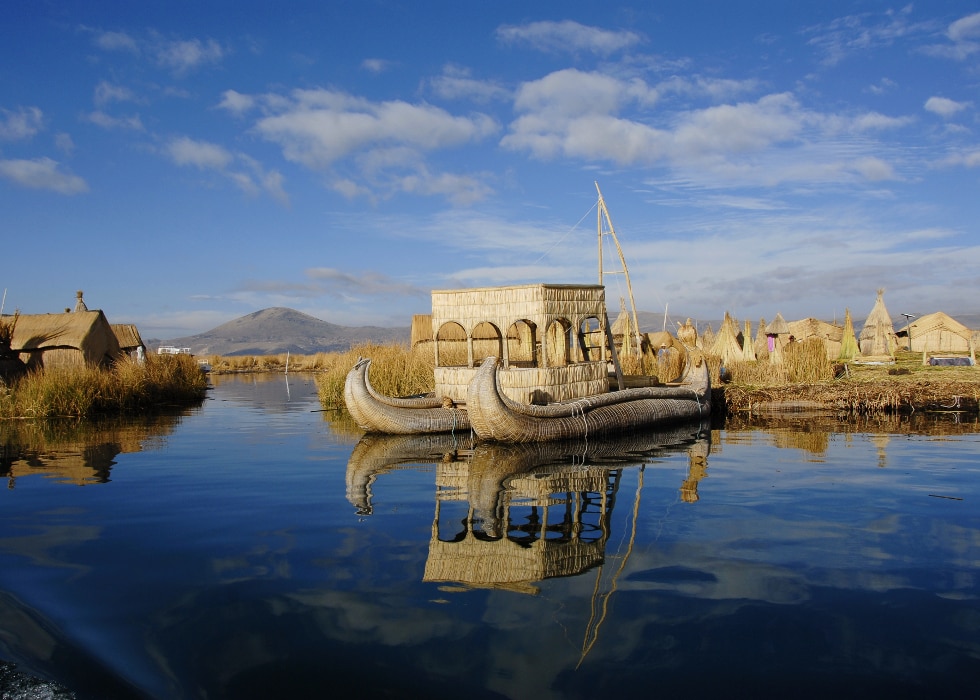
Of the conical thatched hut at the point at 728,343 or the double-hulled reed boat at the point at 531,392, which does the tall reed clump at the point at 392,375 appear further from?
the conical thatched hut at the point at 728,343

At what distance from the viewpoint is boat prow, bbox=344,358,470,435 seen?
13.7 metres

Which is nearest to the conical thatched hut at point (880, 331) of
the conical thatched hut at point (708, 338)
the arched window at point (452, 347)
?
the conical thatched hut at point (708, 338)

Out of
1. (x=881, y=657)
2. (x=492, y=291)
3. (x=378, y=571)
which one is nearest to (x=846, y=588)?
(x=881, y=657)

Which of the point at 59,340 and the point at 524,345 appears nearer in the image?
the point at 524,345

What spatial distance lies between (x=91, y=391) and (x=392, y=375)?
7275 millimetres

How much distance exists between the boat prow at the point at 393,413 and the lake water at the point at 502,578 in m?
2.64

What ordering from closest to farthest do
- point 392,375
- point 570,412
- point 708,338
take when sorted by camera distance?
point 570,412
point 392,375
point 708,338

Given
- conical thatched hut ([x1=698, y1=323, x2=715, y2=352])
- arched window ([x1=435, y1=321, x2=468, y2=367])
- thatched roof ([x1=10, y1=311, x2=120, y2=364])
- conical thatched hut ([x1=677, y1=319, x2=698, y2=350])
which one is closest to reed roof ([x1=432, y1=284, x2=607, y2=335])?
arched window ([x1=435, y1=321, x2=468, y2=367])

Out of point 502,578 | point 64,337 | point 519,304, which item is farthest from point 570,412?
point 64,337

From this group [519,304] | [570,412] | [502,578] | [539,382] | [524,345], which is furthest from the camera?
[524,345]

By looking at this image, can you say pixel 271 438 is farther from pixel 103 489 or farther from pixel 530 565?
pixel 530 565

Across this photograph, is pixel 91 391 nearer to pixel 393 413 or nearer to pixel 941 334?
pixel 393 413

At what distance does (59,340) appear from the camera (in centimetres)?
2247

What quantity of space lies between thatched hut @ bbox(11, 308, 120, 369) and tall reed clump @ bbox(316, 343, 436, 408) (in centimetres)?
663
